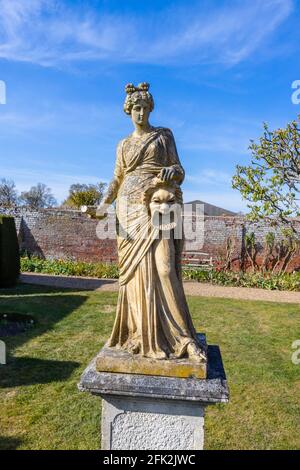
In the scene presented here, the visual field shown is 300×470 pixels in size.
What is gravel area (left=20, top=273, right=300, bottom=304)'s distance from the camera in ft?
41.1

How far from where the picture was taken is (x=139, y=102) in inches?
121

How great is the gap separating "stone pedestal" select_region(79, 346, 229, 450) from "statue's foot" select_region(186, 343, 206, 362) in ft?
0.49

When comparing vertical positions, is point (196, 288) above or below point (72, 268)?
below

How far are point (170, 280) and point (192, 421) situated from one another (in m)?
1.08

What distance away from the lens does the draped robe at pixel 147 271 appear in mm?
2963

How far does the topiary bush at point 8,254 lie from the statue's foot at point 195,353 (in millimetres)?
11637

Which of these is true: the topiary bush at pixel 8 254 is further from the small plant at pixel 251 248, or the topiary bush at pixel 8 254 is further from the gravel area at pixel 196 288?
the small plant at pixel 251 248

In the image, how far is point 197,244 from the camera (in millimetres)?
16969

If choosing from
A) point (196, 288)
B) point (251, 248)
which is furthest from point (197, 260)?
point (196, 288)

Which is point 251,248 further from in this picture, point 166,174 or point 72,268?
point 166,174

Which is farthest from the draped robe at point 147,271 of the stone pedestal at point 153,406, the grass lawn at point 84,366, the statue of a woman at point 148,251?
the grass lawn at point 84,366

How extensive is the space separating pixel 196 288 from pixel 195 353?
1080 cm

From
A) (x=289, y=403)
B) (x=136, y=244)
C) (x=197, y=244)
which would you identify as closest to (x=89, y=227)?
(x=197, y=244)
